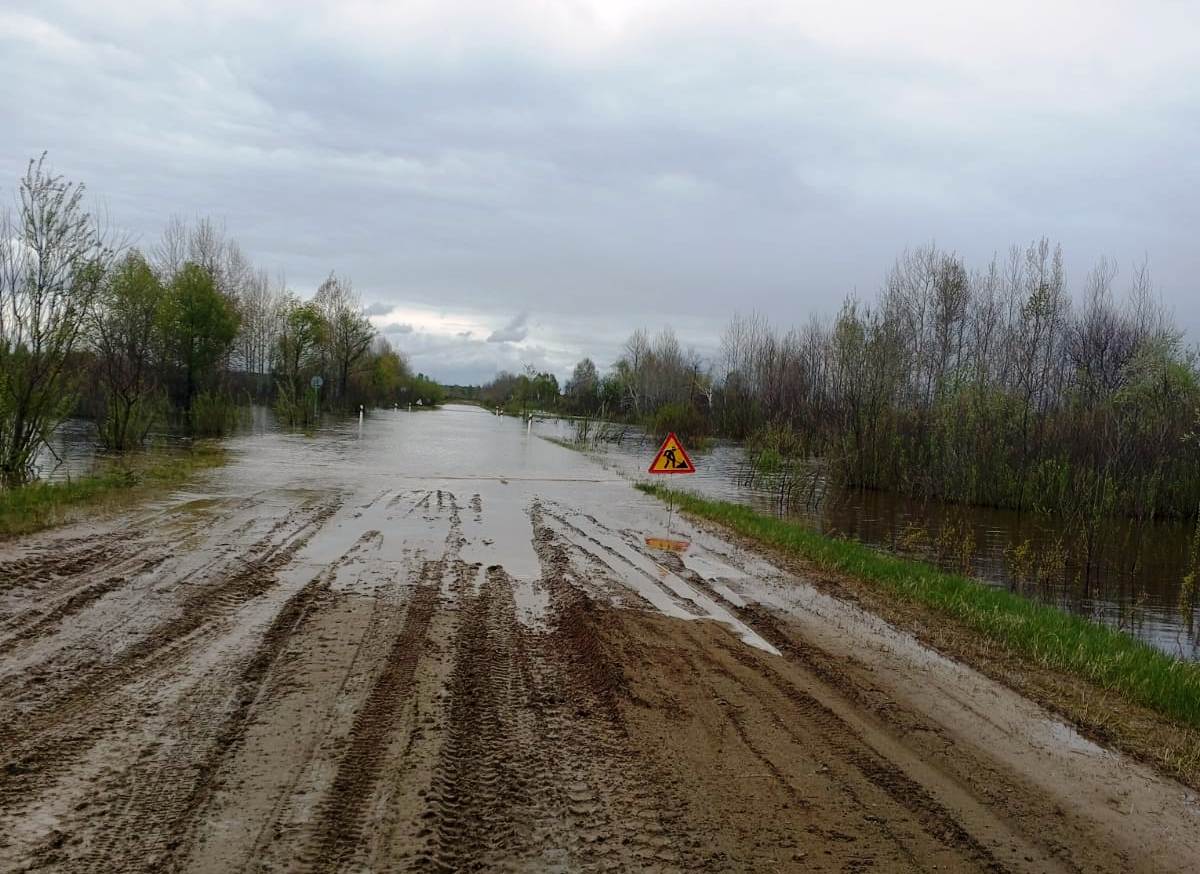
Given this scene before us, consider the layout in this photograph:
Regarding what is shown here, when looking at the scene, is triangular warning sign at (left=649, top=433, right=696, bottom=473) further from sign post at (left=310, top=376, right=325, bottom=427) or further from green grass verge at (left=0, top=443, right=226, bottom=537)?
sign post at (left=310, top=376, right=325, bottom=427)

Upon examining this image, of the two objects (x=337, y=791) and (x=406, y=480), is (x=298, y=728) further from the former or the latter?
(x=406, y=480)

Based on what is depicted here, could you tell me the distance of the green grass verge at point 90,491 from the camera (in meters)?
10.9

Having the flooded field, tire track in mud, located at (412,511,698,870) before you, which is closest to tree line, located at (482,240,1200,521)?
the flooded field

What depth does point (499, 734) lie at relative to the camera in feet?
15.8

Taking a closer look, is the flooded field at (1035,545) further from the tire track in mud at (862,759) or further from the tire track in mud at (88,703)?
the tire track in mud at (88,703)

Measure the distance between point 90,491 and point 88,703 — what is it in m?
10.4

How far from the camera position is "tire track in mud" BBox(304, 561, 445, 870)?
348cm

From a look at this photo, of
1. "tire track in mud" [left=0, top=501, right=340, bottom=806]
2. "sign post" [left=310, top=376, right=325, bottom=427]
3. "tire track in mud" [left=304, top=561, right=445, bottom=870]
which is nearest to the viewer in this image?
"tire track in mud" [left=304, top=561, right=445, bottom=870]

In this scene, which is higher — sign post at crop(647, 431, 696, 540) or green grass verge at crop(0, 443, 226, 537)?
sign post at crop(647, 431, 696, 540)

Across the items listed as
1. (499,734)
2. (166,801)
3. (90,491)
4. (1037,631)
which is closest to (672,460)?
(1037,631)

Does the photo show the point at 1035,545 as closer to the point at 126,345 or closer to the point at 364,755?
the point at 364,755

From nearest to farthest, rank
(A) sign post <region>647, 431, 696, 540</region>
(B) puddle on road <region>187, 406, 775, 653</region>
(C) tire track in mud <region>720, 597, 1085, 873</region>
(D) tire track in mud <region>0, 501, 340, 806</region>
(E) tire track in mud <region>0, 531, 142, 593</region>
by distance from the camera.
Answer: (D) tire track in mud <region>0, 501, 340, 806</region> → (C) tire track in mud <region>720, 597, 1085, 873</region> → (E) tire track in mud <region>0, 531, 142, 593</region> → (B) puddle on road <region>187, 406, 775, 653</region> → (A) sign post <region>647, 431, 696, 540</region>

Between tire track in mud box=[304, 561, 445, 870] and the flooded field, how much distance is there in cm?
910

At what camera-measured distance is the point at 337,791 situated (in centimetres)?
394
